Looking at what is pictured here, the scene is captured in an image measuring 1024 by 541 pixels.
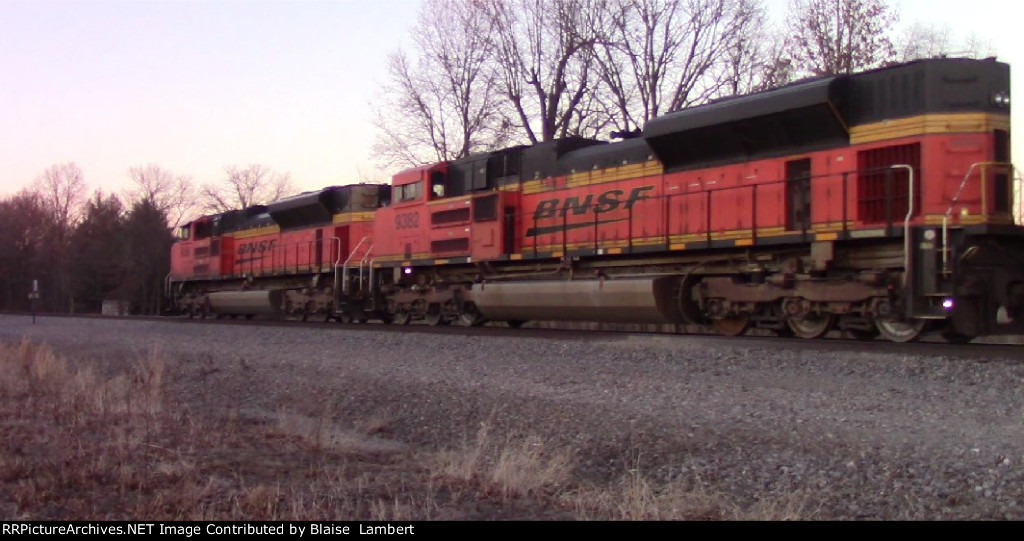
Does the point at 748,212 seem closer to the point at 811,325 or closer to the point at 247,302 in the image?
the point at 811,325

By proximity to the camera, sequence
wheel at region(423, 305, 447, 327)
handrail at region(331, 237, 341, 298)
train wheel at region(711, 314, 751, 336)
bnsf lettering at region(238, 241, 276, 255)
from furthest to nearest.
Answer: bnsf lettering at region(238, 241, 276, 255), handrail at region(331, 237, 341, 298), wheel at region(423, 305, 447, 327), train wheel at region(711, 314, 751, 336)

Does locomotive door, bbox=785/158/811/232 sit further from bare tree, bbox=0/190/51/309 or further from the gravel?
bare tree, bbox=0/190/51/309

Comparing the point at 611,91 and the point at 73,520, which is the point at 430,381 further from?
the point at 611,91

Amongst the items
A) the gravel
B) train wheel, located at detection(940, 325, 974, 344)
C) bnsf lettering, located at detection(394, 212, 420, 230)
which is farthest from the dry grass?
bnsf lettering, located at detection(394, 212, 420, 230)

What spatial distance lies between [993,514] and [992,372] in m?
4.20

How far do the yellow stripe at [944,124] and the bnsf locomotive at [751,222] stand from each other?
22mm

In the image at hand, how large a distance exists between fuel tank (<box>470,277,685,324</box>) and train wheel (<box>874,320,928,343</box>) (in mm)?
3245

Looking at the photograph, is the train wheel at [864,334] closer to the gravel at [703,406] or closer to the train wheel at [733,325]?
the train wheel at [733,325]

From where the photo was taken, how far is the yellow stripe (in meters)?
10.5

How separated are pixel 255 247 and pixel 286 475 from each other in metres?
21.9

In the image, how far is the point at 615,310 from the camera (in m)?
14.2

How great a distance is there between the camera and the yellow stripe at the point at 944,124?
1050cm
